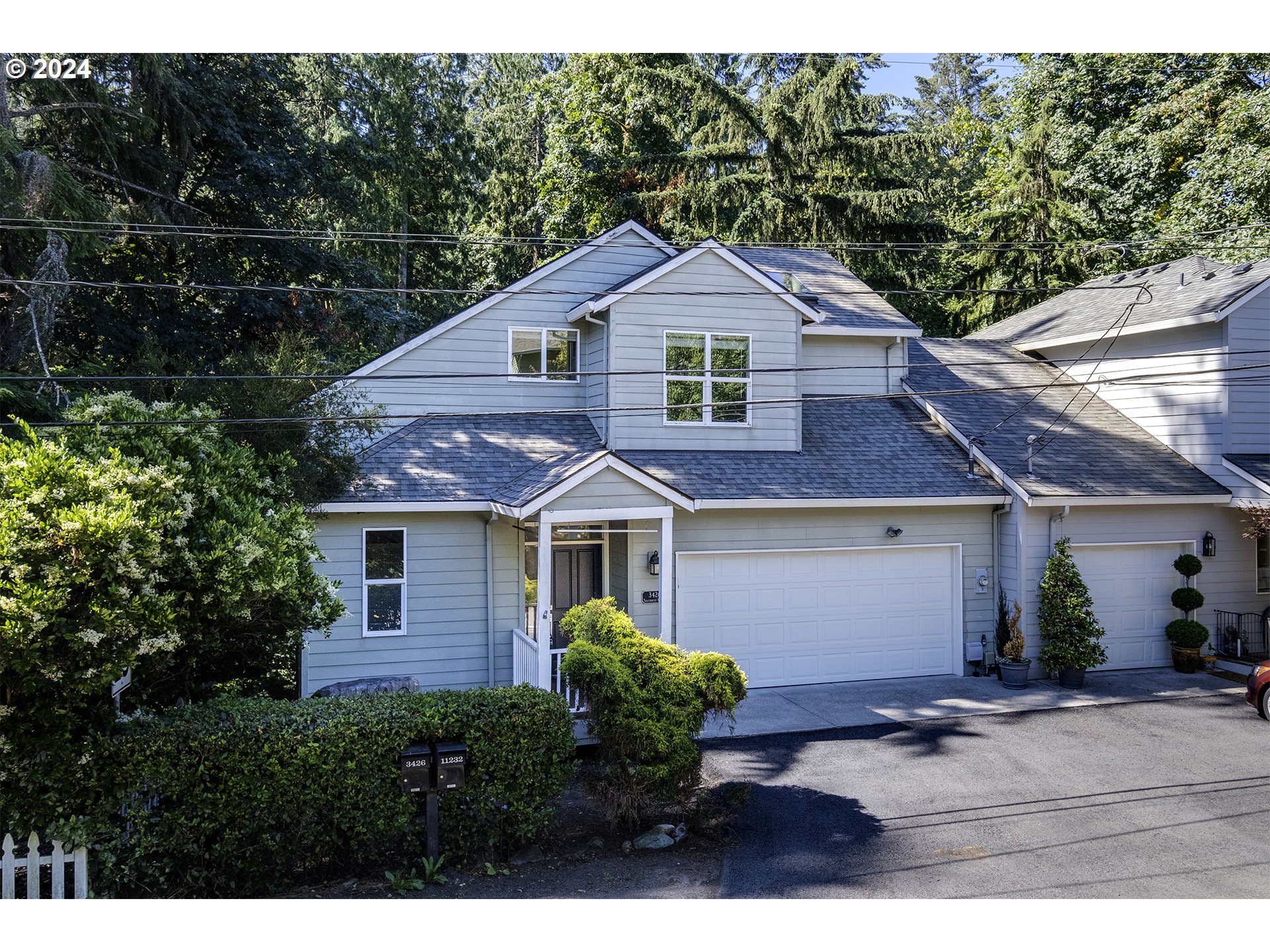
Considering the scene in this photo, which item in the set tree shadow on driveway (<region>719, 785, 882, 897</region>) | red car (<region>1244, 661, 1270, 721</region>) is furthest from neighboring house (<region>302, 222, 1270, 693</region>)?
tree shadow on driveway (<region>719, 785, 882, 897</region>)

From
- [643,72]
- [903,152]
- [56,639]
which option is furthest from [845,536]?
[643,72]

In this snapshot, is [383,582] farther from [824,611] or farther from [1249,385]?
[1249,385]

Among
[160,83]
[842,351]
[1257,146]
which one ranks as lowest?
[842,351]

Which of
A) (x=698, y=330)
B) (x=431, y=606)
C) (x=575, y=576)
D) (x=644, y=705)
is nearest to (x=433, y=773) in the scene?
(x=644, y=705)

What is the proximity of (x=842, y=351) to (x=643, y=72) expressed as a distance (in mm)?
12656

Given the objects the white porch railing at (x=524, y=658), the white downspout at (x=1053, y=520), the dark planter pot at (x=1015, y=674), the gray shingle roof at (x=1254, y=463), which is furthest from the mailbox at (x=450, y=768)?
the gray shingle roof at (x=1254, y=463)

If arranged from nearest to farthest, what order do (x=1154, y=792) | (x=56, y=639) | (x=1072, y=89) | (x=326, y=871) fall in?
(x=56, y=639) < (x=326, y=871) < (x=1154, y=792) < (x=1072, y=89)

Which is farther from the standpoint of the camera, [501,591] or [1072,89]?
[1072,89]

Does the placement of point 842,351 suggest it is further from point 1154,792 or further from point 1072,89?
point 1072,89

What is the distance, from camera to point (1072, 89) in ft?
92.6

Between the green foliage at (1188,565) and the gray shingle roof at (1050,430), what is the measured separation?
1.09m

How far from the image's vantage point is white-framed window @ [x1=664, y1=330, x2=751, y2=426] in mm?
14430

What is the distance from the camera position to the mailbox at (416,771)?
7477 millimetres

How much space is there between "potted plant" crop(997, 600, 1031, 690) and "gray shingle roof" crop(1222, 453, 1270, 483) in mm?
4552
